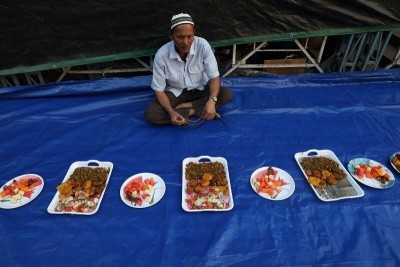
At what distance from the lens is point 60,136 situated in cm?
237

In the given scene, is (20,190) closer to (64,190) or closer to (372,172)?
(64,190)

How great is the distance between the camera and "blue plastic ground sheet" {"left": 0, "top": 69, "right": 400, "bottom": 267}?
153 centimetres

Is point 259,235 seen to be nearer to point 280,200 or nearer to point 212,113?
point 280,200

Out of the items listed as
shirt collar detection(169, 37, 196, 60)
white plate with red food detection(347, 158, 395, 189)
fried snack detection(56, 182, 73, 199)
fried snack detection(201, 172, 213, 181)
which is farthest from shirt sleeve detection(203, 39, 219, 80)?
fried snack detection(56, 182, 73, 199)

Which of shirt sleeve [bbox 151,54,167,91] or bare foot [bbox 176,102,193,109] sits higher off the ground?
shirt sleeve [bbox 151,54,167,91]

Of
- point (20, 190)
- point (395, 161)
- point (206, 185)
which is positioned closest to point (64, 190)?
point (20, 190)

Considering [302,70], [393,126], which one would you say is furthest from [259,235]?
[302,70]

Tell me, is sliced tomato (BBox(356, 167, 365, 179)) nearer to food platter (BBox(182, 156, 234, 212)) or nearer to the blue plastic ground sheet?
the blue plastic ground sheet

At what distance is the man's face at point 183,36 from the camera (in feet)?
6.55

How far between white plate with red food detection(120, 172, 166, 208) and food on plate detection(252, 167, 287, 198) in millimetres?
649

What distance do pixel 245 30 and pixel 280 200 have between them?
188cm

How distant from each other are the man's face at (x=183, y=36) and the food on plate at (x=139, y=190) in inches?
41.7

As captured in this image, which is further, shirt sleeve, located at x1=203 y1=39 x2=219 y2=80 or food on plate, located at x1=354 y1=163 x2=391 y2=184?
shirt sleeve, located at x1=203 y1=39 x2=219 y2=80

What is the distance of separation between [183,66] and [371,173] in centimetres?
168
